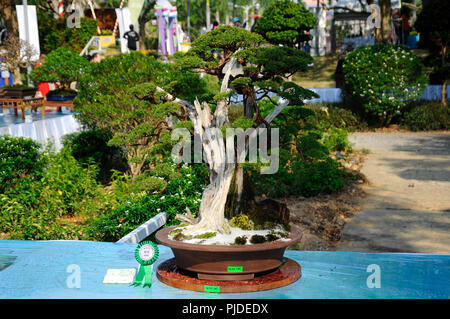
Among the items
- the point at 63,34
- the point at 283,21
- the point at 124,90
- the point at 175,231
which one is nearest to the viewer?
the point at 175,231

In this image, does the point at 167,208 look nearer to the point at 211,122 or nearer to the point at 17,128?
the point at 211,122

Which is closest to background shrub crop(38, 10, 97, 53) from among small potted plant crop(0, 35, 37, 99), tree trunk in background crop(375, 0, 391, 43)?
small potted plant crop(0, 35, 37, 99)

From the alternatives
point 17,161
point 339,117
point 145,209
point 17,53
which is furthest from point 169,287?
point 339,117

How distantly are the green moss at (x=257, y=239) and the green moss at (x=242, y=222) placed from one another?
18cm

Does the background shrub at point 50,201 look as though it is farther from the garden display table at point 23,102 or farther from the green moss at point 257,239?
the green moss at point 257,239

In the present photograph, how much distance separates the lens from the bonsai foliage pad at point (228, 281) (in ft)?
11.2

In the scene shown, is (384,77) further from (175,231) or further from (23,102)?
(175,231)

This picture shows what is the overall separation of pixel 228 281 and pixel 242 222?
47 cm

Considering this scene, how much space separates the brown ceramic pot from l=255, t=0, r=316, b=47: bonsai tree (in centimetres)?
2033

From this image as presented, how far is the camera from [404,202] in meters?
9.09

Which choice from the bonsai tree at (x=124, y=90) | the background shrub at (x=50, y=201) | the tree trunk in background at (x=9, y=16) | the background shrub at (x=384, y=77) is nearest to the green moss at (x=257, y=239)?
the background shrub at (x=50, y=201)

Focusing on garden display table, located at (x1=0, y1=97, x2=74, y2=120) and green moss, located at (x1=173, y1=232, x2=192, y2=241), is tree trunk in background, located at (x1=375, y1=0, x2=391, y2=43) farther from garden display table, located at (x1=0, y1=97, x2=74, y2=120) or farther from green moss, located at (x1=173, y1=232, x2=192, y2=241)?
green moss, located at (x1=173, y1=232, x2=192, y2=241)

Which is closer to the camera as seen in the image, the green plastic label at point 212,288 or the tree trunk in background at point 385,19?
the green plastic label at point 212,288
